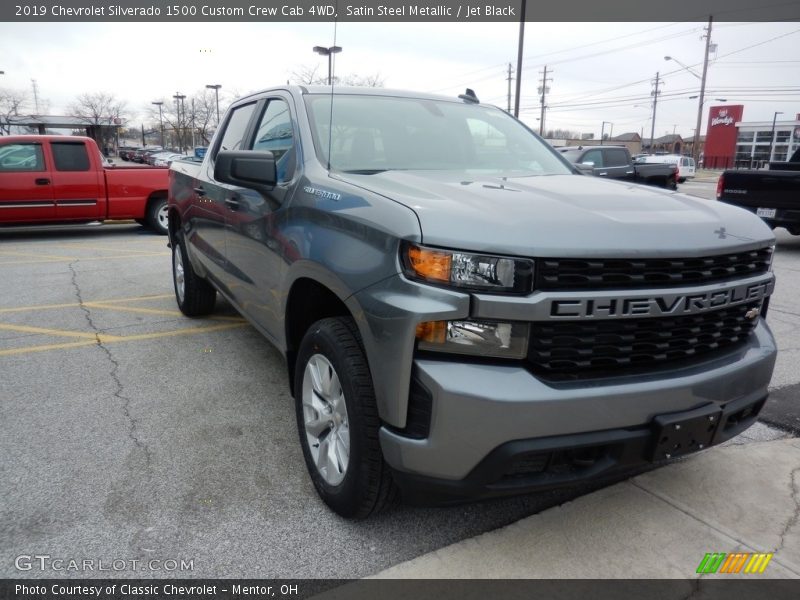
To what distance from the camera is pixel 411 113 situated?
3625mm

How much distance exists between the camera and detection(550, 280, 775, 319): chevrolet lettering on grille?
6.67 feet

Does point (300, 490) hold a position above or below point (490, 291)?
below

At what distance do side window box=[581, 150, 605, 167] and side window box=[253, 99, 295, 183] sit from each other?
479 inches

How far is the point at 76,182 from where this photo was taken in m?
10.9

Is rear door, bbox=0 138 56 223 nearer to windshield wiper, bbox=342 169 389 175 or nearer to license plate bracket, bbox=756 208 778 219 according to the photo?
windshield wiper, bbox=342 169 389 175

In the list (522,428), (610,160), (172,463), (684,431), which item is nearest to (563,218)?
(522,428)

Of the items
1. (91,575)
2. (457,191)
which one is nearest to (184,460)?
(91,575)

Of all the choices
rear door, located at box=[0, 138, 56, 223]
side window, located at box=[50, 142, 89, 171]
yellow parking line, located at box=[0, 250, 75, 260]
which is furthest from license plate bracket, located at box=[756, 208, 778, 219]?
rear door, located at box=[0, 138, 56, 223]

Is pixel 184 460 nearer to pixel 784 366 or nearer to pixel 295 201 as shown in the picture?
pixel 295 201

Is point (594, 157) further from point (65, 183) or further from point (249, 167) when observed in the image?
point (249, 167)

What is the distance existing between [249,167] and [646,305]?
1908 millimetres

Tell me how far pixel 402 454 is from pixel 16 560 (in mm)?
1568

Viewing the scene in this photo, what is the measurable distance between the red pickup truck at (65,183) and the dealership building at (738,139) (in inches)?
2671

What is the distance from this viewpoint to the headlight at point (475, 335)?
204cm
